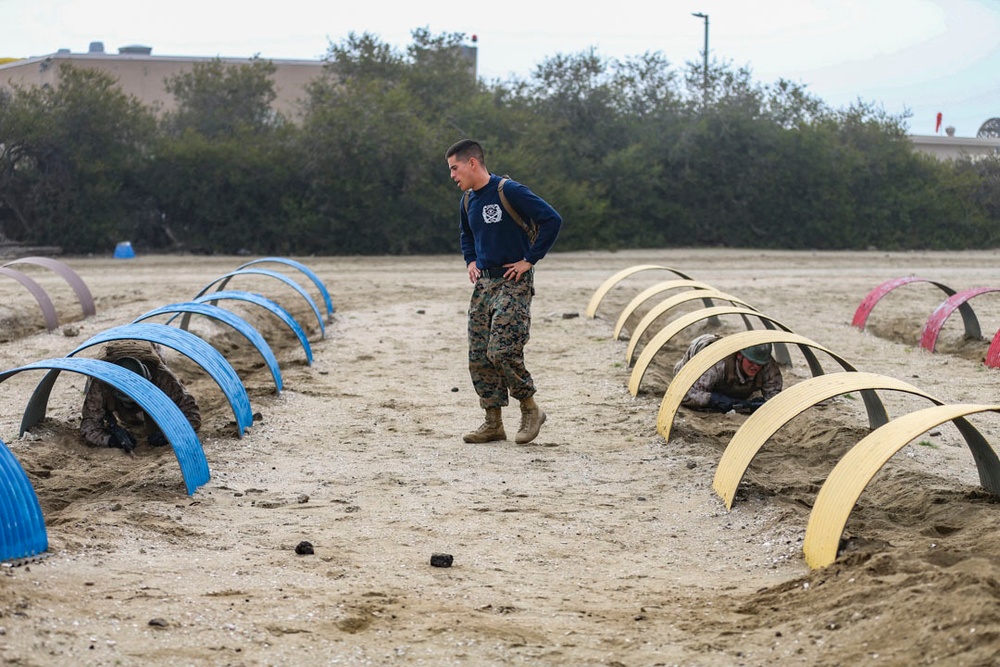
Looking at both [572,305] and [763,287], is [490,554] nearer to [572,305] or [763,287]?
[572,305]

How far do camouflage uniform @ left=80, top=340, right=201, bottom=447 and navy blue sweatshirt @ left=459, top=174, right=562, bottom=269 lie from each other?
2.32 metres

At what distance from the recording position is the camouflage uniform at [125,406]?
757 cm

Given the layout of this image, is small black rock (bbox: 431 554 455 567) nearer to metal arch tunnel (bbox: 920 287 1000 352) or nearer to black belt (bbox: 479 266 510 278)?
black belt (bbox: 479 266 510 278)

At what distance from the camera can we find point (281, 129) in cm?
2594

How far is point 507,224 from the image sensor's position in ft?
23.7

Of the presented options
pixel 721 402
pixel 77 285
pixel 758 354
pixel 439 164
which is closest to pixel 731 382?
pixel 721 402

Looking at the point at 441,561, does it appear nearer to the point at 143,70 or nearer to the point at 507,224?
the point at 507,224

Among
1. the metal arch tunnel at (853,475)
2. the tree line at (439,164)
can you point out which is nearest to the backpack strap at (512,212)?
the metal arch tunnel at (853,475)

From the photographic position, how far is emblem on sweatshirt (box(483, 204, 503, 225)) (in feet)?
23.7

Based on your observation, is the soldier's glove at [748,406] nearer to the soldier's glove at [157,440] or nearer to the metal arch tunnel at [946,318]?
the soldier's glove at [157,440]

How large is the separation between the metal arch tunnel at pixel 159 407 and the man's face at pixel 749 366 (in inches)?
161

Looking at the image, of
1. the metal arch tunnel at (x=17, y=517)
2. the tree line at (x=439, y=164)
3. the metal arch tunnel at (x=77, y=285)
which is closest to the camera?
the metal arch tunnel at (x=17, y=517)

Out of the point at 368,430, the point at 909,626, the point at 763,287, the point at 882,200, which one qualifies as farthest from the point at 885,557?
the point at 882,200

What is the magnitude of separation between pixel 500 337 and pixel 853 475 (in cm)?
278
